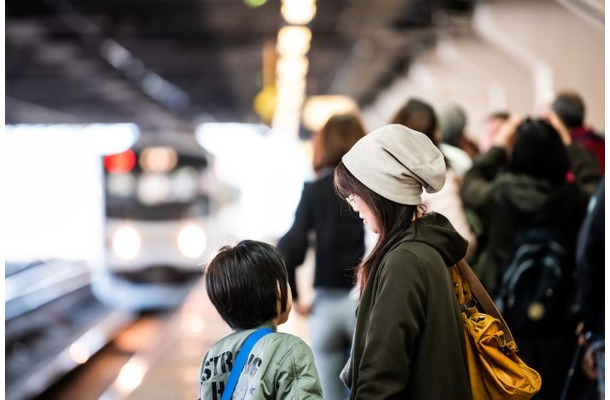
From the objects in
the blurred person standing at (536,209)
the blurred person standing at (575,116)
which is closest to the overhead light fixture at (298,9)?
the blurred person standing at (575,116)

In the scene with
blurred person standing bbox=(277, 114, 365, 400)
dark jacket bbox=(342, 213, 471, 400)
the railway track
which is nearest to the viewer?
dark jacket bbox=(342, 213, 471, 400)

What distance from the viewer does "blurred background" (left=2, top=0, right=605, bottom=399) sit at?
14734 mm

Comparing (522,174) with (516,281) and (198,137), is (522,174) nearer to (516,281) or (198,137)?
(516,281)

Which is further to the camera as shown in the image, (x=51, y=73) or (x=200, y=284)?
(x=51, y=73)

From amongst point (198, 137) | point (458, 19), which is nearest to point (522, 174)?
point (458, 19)

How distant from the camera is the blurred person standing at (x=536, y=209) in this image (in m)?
5.53

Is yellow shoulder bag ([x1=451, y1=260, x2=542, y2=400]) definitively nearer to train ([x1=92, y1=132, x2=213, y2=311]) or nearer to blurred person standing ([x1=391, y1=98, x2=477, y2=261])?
blurred person standing ([x1=391, y1=98, x2=477, y2=261])

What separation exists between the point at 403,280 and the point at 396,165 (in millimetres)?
326

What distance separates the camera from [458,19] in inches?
623

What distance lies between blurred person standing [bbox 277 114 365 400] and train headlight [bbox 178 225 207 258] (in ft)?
38.4

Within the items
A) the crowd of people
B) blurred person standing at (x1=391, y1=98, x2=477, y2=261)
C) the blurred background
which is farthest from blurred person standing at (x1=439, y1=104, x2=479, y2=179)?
the blurred background

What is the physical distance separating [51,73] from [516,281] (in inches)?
1080

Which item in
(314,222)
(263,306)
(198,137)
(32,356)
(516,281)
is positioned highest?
(263,306)

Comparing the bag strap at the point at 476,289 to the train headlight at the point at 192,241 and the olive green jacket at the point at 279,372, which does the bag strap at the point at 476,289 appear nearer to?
the olive green jacket at the point at 279,372
